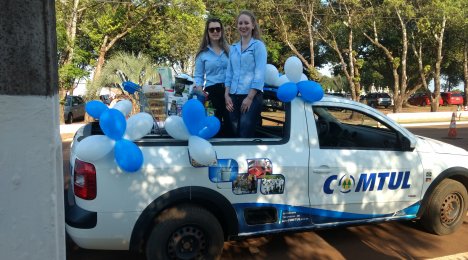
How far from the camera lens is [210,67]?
14.9 ft

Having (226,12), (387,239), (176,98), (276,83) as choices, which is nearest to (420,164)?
(387,239)

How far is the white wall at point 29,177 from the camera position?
5.05ft

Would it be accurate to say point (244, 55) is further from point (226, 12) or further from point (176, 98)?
point (226, 12)

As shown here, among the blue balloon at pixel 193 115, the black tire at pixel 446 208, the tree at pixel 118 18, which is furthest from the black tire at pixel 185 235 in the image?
Answer: the tree at pixel 118 18

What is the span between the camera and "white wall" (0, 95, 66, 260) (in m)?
1.54

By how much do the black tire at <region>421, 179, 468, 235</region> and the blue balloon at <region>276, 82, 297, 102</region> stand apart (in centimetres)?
197

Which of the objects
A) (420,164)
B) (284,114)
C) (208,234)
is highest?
(284,114)

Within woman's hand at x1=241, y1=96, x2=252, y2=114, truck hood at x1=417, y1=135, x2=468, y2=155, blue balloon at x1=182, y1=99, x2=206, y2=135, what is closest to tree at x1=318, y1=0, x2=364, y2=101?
truck hood at x1=417, y1=135, x2=468, y2=155

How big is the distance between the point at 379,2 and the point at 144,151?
2762 cm

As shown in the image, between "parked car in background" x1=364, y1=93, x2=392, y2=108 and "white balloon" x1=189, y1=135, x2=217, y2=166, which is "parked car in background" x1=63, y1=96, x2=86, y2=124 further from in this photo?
"parked car in background" x1=364, y1=93, x2=392, y2=108

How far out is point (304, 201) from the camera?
154 inches

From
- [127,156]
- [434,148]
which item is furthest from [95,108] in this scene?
[434,148]

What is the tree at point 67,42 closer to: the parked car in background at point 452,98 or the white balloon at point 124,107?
the white balloon at point 124,107

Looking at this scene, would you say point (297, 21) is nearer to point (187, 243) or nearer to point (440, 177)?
point (440, 177)
